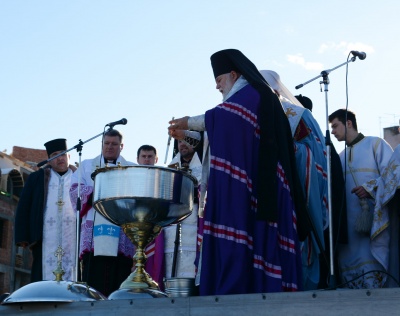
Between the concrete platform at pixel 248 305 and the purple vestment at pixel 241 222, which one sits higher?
the purple vestment at pixel 241 222

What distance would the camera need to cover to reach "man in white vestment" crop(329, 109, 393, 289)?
287 inches

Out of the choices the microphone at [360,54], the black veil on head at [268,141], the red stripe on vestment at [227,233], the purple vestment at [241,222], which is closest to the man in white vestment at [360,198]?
the microphone at [360,54]

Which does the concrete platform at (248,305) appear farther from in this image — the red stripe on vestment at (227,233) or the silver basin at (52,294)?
the red stripe on vestment at (227,233)

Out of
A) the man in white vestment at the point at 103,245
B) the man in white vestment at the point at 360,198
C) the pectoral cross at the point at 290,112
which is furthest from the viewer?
the man in white vestment at the point at 103,245

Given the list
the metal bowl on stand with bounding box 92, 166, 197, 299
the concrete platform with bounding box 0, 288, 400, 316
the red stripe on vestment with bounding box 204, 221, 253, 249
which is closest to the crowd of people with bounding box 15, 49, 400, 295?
the red stripe on vestment with bounding box 204, 221, 253, 249

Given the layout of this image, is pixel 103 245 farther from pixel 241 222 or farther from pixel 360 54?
pixel 360 54

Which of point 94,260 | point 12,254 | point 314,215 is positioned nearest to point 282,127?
point 314,215

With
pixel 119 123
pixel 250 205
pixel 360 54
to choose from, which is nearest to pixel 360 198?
pixel 360 54

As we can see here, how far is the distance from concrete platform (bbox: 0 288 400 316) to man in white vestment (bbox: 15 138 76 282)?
13.3 ft

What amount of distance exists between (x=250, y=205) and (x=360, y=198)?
5.84 feet

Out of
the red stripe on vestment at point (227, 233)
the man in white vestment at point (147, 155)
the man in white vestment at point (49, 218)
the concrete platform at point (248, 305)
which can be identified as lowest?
the concrete platform at point (248, 305)

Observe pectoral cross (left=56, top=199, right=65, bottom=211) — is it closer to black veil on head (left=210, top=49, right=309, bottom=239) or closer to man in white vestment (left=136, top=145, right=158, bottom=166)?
man in white vestment (left=136, top=145, right=158, bottom=166)

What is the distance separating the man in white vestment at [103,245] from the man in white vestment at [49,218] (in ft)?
2.04

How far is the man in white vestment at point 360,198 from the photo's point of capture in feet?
23.9
